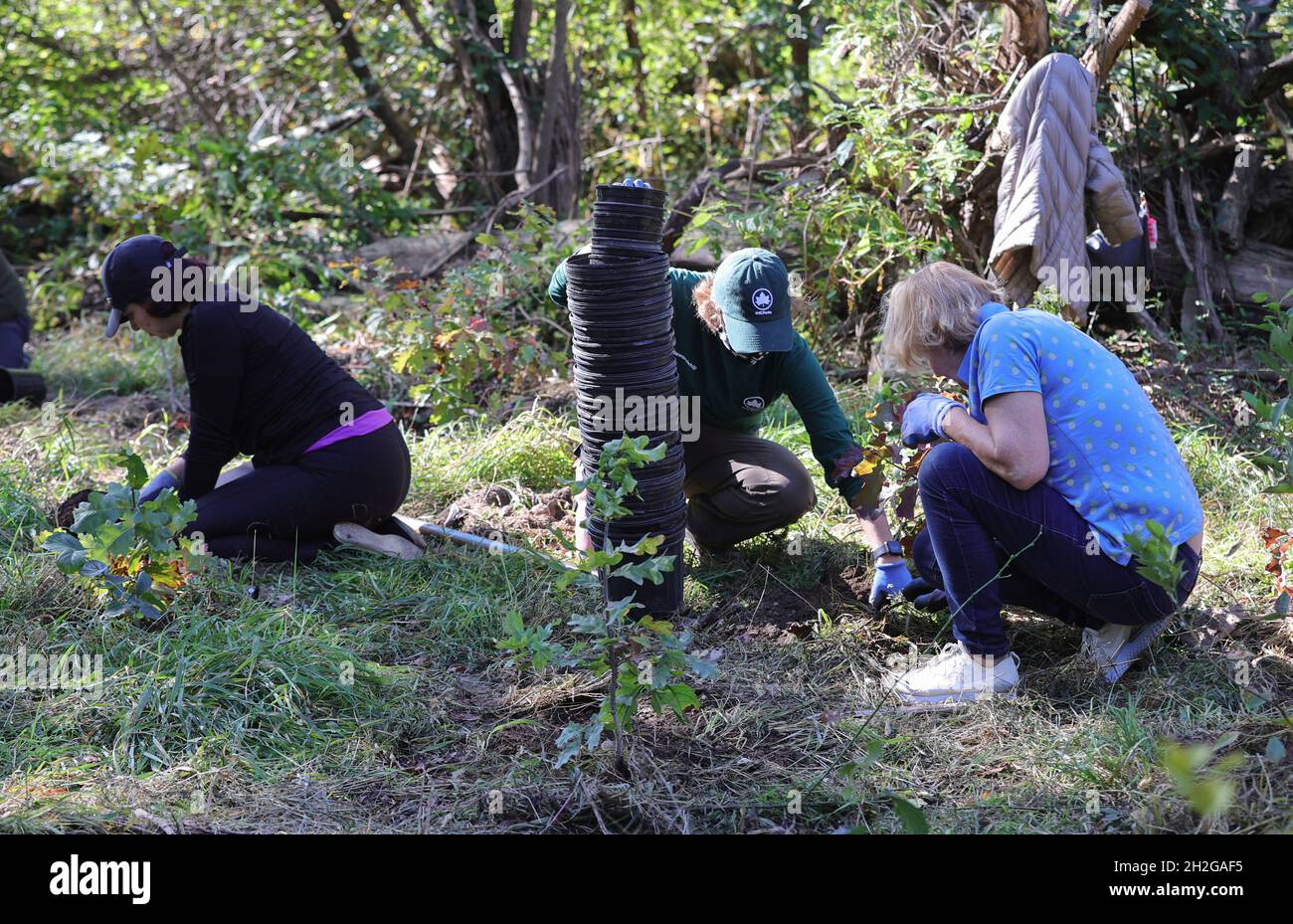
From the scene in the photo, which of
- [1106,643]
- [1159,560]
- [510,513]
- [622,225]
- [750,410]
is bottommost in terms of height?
[1106,643]

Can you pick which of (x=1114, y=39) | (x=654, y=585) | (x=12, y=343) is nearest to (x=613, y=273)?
(x=654, y=585)

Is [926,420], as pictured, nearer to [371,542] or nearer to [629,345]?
[629,345]

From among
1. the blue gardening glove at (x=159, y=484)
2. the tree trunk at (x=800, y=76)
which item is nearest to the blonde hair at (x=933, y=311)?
the blue gardening glove at (x=159, y=484)

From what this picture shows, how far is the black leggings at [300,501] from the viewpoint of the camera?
3.90 m

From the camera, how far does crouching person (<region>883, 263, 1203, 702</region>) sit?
9.16ft

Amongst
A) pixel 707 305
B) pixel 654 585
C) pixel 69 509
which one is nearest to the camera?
pixel 654 585

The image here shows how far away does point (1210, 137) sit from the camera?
584 centimetres

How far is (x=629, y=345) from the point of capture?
3.10 metres

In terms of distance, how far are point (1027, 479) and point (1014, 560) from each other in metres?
0.26

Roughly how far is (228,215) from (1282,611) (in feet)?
22.0

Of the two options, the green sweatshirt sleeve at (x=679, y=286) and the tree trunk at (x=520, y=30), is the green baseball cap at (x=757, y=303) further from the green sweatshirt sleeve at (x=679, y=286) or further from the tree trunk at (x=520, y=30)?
the tree trunk at (x=520, y=30)

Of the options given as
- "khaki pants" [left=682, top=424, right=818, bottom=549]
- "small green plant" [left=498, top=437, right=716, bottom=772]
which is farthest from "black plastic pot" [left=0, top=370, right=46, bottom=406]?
"small green plant" [left=498, top=437, right=716, bottom=772]

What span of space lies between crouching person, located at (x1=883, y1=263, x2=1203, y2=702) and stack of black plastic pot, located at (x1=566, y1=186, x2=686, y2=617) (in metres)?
0.62

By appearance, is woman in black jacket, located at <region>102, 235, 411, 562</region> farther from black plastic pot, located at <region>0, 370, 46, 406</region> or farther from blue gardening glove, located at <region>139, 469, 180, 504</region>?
black plastic pot, located at <region>0, 370, 46, 406</region>
